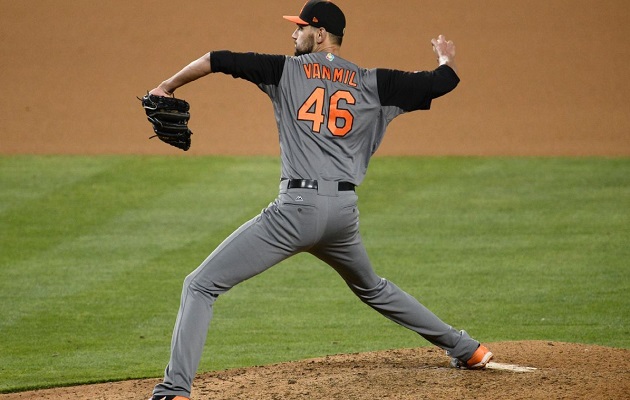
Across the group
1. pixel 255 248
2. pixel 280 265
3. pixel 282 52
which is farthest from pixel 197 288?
pixel 282 52

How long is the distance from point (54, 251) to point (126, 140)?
452cm

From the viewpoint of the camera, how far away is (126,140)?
13.1 m

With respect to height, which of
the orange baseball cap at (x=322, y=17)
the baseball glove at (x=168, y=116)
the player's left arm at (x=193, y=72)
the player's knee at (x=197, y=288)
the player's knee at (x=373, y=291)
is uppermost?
the orange baseball cap at (x=322, y=17)

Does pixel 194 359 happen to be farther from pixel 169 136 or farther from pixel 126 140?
pixel 126 140

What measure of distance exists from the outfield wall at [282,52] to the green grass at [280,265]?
670mm

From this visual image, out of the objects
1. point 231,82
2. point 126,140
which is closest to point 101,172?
point 126,140

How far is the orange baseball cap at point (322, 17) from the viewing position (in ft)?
15.3

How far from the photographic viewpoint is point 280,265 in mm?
8500

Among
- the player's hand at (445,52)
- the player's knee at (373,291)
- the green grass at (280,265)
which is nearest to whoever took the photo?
the player's hand at (445,52)

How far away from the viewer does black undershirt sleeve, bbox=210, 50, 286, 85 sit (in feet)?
14.5

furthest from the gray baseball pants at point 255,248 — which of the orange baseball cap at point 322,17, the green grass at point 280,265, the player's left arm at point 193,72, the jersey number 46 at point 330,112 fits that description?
the green grass at point 280,265

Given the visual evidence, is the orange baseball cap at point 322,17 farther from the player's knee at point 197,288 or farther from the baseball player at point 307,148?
the player's knee at point 197,288

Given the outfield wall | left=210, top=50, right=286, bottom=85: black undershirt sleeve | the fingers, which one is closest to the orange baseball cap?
left=210, top=50, right=286, bottom=85: black undershirt sleeve

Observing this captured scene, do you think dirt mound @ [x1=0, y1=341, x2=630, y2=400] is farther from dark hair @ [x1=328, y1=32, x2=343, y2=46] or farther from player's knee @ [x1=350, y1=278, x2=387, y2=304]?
dark hair @ [x1=328, y1=32, x2=343, y2=46]
